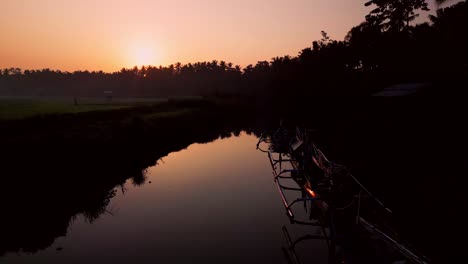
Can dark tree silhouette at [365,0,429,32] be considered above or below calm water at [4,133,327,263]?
above

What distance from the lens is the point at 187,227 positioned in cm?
1390

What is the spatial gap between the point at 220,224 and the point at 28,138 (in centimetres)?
1464

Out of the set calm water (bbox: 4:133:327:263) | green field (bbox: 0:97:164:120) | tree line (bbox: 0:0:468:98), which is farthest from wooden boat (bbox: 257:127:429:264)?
green field (bbox: 0:97:164:120)

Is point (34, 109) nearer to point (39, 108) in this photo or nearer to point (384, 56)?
point (39, 108)

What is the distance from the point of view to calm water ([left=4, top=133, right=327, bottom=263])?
450 inches

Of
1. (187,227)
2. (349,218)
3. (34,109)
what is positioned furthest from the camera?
(34,109)

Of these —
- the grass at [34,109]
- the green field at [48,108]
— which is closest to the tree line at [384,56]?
the green field at [48,108]

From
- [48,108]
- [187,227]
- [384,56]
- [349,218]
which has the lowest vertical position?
[187,227]

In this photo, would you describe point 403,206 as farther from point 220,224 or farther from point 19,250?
point 19,250

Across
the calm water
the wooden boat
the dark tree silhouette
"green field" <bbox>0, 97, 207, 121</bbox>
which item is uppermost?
the dark tree silhouette

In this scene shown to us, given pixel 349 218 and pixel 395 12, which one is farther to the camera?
pixel 395 12

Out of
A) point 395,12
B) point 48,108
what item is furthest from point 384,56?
point 48,108

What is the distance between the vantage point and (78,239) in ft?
42.8

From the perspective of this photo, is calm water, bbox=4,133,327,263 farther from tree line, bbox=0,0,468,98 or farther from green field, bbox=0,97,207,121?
green field, bbox=0,97,207,121
